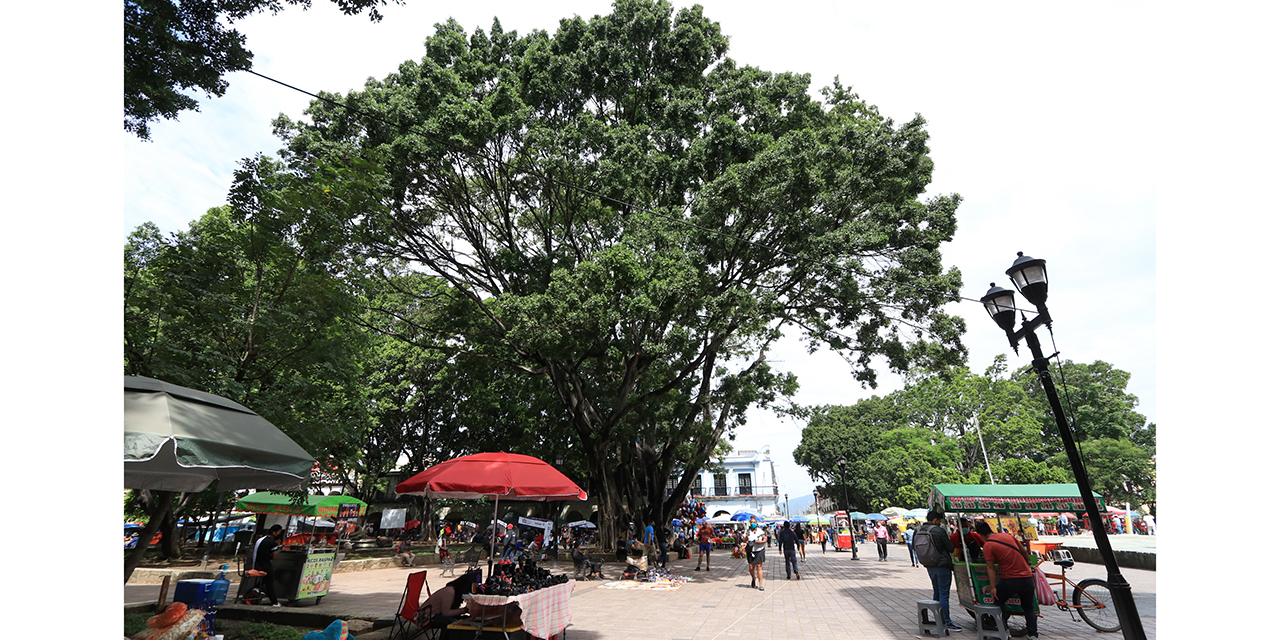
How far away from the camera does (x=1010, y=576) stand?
26.2ft

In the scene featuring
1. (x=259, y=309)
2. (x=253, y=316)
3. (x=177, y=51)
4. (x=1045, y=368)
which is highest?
(x=177, y=51)

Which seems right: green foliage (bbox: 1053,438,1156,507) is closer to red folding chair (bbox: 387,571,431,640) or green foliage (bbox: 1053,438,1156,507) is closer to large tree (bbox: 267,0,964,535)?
large tree (bbox: 267,0,964,535)

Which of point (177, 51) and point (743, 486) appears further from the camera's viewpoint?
point (743, 486)

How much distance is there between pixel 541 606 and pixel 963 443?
4400cm

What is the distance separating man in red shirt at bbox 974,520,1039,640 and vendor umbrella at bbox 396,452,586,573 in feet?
19.5

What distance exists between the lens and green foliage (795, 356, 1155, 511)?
127 feet

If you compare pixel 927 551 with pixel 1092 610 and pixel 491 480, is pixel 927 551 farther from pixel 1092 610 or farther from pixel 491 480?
pixel 491 480

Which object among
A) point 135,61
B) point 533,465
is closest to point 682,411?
point 533,465

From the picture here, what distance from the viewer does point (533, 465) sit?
8211mm

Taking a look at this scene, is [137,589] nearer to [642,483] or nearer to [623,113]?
[642,483]

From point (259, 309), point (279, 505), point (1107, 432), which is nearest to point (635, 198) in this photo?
point (259, 309)

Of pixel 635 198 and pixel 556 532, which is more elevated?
pixel 635 198

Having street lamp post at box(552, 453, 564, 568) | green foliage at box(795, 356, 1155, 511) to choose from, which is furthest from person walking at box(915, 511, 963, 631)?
green foliage at box(795, 356, 1155, 511)

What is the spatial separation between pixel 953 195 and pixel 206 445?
16520 mm
